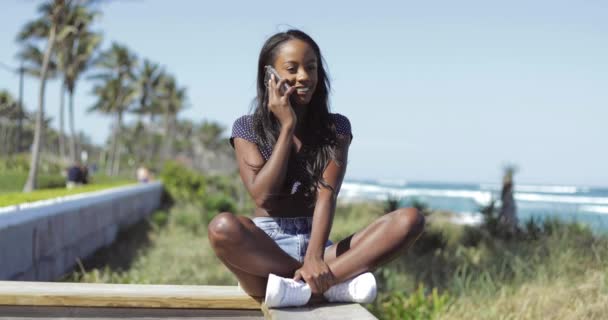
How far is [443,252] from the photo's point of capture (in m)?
8.30

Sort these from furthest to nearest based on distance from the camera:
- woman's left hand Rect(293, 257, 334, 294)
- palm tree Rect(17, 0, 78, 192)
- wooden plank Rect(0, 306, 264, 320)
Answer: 1. palm tree Rect(17, 0, 78, 192)
2. wooden plank Rect(0, 306, 264, 320)
3. woman's left hand Rect(293, 257, 334, 294)

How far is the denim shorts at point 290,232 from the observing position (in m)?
3.03

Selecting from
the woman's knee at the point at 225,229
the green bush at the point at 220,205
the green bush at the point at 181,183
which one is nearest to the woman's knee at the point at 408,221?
the woman's knee at the point at 225,229

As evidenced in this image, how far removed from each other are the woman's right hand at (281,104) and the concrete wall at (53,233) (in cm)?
359

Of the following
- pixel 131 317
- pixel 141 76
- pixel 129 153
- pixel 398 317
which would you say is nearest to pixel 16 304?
pixel 131 317

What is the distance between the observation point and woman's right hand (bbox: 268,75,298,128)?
292 centimetres

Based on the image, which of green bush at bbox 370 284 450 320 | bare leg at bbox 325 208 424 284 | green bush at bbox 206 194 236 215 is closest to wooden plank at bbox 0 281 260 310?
bare leg at bbox 325 208 424 284

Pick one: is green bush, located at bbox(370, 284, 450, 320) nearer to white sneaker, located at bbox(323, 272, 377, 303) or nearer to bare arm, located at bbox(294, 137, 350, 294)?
white sneaker, located at bbox(323, 272, 377, 303)

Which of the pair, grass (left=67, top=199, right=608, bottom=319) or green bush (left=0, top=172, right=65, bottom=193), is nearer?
grass (left=67, top=199, right=608, bottom=319)

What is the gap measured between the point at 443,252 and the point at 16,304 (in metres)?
6.08

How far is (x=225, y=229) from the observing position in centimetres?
275

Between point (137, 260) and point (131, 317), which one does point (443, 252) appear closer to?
point (137, 260)

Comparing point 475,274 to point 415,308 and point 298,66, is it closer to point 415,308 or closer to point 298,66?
point 415,308

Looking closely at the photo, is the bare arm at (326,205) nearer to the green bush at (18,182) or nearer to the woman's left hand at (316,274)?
the woman's left hand at (316,274)
